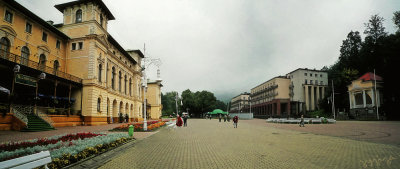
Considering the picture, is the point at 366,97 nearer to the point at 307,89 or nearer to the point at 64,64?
the point at 307,89

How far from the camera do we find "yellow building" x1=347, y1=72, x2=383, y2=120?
42.9 metres

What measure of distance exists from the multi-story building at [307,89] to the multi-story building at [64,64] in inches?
2271

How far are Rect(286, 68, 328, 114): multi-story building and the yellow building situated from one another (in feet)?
67.2

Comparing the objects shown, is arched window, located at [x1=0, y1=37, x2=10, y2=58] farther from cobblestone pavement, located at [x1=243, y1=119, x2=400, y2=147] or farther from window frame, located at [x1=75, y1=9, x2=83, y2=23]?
cobblestone pavement, located at [x1=243, y1=119, x2=400, y2=147]

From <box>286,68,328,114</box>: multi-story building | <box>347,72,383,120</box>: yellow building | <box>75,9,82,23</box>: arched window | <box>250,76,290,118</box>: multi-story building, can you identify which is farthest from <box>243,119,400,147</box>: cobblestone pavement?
<box>286,68,328,114</box>: multi-story building

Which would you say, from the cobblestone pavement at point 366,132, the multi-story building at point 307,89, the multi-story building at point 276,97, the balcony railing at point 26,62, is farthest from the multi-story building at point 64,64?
the multi-story building at point 307,89

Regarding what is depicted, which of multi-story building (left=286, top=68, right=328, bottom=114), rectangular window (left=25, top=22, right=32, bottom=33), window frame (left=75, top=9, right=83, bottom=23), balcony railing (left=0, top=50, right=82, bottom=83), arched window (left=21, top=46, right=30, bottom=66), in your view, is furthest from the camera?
multi-story building (left=286, top=68, right=328, bottom=114)

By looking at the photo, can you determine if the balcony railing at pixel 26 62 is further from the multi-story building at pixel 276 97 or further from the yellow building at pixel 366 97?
the multi-story building at pixel 276 97

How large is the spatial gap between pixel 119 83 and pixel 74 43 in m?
13.3

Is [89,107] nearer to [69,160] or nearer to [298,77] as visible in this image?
[69,160]

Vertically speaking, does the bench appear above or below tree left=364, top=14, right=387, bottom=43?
below

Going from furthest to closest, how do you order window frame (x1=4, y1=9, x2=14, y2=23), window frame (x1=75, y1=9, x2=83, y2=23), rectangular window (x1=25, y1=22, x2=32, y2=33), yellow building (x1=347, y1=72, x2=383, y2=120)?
yellow building (x1=347, y1=72, x2=383, y2=120), window frame (x1=75, y1=9, x2=83, y2=23), rectangular window (x1=25, y1=22, x2=32, y2=33), window frame (x1=4, y1=9, x2=14, y2=23)

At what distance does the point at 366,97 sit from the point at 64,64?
58.5 m

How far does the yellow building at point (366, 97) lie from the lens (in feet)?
141
